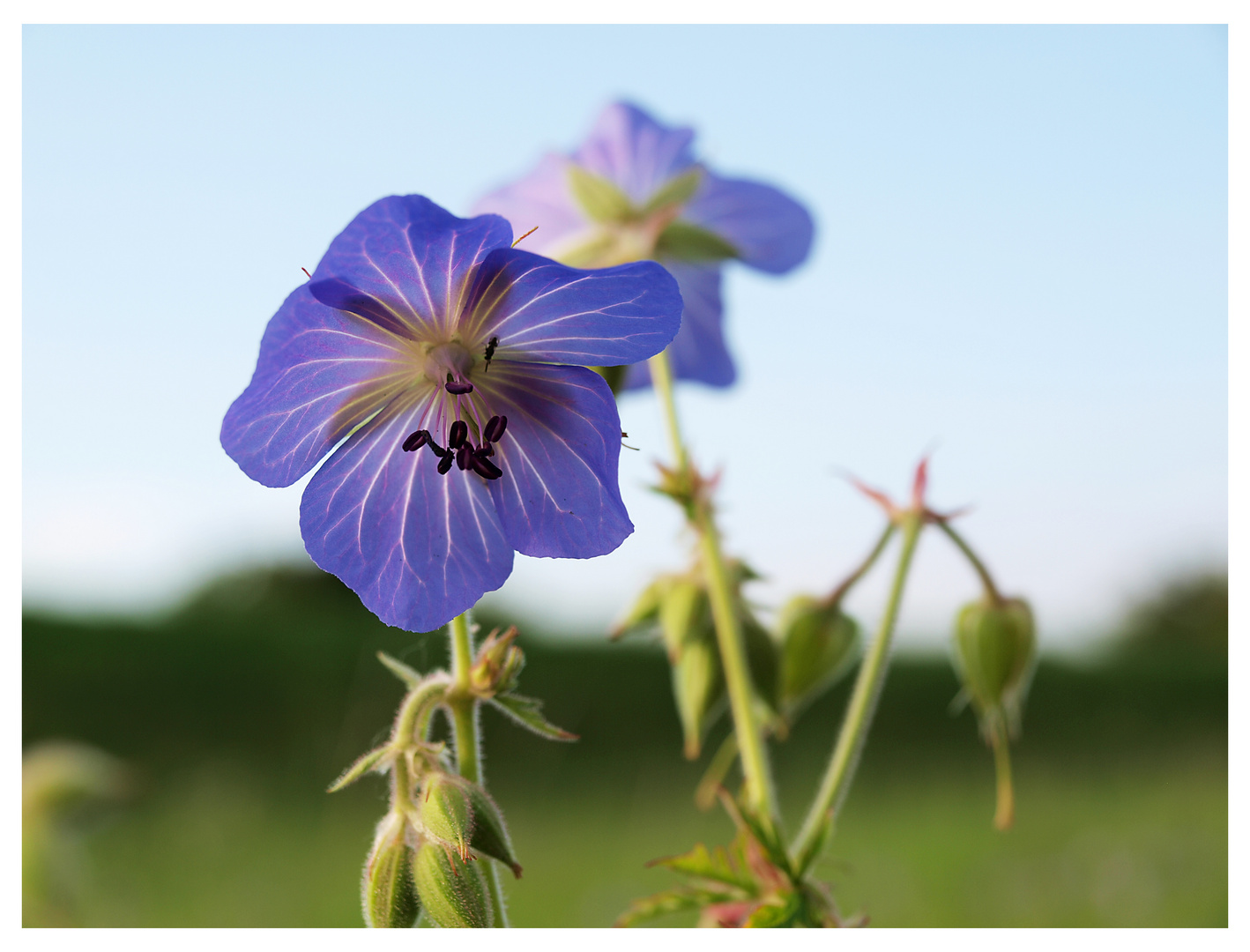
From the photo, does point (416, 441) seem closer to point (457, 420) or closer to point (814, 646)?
point (457, 420)

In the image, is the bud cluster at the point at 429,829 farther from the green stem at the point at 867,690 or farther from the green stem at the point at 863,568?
the green stem at the point at 863,568

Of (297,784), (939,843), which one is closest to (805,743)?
(939,843)

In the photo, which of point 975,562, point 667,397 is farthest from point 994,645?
point 667,397

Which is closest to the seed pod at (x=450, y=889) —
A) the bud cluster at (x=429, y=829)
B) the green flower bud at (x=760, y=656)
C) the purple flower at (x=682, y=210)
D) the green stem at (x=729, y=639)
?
the bud cluster at (x=429, y=829)

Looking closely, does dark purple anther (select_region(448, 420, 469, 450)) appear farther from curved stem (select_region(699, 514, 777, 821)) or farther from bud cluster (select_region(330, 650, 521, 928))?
curved stem (select_region(699, 514, 777, 821))
